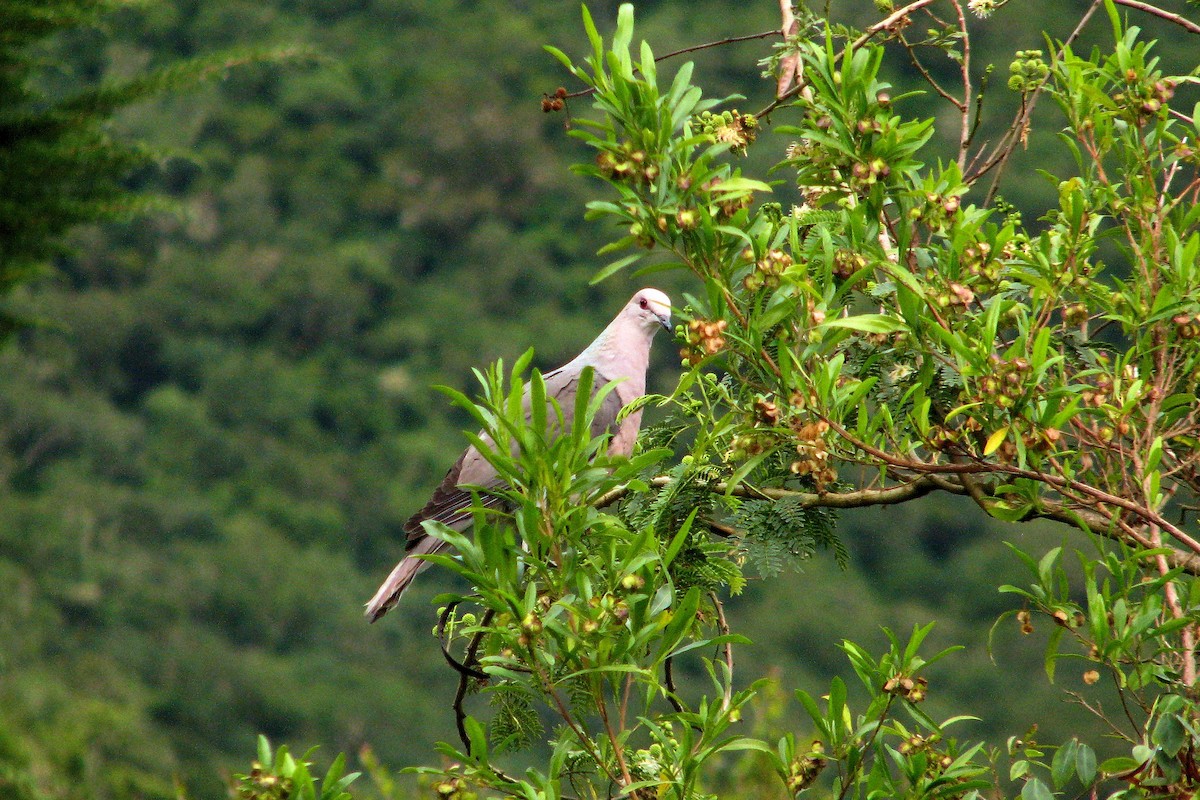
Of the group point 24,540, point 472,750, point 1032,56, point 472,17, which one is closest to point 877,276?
point 1032,56

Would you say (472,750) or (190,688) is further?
(190,688)

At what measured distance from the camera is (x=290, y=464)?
3222cm

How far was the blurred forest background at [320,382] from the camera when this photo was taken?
89.8 feet

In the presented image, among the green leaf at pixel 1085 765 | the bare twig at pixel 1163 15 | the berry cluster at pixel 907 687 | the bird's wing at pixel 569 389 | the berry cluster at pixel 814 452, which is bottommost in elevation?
the bird's wing at pixel 569 389

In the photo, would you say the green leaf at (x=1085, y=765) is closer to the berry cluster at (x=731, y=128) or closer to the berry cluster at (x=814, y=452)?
the berry cluster at (x=814, y=452)

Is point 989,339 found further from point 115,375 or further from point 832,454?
point 115,375

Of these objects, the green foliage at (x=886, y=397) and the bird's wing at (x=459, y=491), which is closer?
the green foliage at (x=886, y=397)

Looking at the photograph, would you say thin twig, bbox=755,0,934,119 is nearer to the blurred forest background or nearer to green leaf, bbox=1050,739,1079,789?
green leaf, bbox=1050,739,1079,789

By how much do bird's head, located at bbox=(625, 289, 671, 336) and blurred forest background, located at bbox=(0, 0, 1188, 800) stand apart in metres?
17.7

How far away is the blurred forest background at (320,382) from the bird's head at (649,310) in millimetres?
17711

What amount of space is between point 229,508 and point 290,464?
1703 millimetres

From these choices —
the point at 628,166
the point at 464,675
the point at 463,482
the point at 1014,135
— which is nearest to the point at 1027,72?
the point at 1014,135

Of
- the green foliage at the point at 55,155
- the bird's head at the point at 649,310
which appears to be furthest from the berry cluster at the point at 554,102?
the green foliage at the point at 55,155

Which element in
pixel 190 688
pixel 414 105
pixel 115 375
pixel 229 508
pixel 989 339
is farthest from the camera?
pixel 414 105
